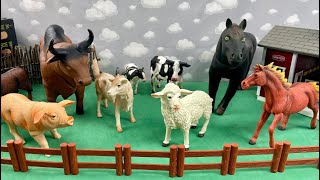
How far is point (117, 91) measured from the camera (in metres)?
3.34

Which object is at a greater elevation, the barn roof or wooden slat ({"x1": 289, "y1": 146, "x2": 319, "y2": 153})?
the barn roof

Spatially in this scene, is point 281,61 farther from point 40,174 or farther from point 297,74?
point 40,174

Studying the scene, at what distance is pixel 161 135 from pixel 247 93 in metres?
1.81

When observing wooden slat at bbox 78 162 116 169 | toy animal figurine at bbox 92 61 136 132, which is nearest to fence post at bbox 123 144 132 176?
wooden slat at bbox 78 162 116 169

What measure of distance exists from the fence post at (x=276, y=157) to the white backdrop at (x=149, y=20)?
7.86 feet

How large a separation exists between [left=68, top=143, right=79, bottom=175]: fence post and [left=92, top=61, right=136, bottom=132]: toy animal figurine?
2.49 feet

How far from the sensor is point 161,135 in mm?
3570

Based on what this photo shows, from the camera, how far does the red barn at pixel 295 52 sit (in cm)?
399

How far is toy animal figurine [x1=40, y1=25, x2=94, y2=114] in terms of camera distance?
3154mm

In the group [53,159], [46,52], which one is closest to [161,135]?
[53,159]

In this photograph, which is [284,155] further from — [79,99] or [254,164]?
[79,99]

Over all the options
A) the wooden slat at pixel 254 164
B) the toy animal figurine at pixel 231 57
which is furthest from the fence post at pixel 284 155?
the toy animal figurine at pixel 231 57

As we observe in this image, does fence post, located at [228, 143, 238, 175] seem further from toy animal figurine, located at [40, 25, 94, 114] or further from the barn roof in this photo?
the barn roof

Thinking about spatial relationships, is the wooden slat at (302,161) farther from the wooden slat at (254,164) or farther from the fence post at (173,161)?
the fence post at (173,161)
